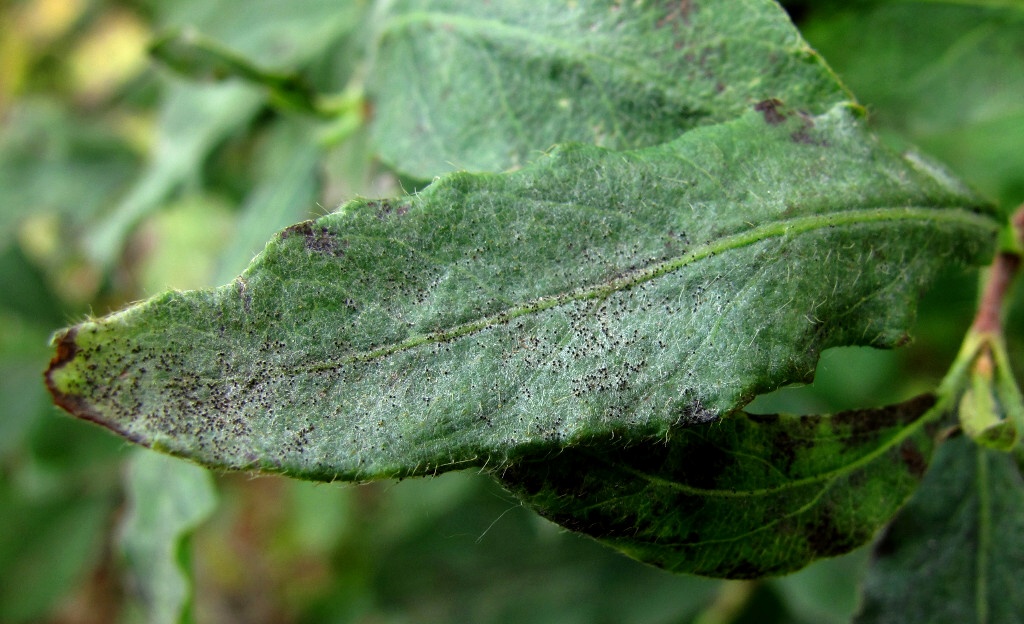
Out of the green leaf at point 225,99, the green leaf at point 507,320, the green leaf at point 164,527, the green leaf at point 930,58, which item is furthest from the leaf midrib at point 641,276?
the green leaf at point 225,99

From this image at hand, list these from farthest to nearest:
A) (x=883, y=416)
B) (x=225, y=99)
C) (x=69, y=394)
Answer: (x=225, y=99) < (x=883, y=416) < (x=69, y=394)

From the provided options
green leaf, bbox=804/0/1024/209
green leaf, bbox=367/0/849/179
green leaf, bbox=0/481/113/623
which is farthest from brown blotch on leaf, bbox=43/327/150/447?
green leaf, bbox=0/481/113/623

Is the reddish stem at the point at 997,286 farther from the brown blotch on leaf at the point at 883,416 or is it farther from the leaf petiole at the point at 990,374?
the brown blotch on leaf at the point at 883,416

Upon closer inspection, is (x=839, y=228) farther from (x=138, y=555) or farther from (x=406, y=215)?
(x=138, y=555)

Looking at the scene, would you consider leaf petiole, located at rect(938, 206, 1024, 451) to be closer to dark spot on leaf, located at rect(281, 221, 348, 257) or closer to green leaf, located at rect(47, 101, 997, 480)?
green leaf, located at rect(47, 101, 997, 480)

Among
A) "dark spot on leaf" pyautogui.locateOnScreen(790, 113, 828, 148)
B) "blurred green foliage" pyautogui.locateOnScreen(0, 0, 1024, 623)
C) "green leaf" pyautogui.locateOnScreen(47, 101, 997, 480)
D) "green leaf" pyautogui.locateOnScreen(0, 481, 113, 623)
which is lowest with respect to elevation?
"green leaf" pyautogui.locateOnScreen(0, 481, 113, 623)

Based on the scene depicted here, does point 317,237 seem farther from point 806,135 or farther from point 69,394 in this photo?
point 806,135

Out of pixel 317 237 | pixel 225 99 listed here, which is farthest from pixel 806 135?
pixel 225 99
